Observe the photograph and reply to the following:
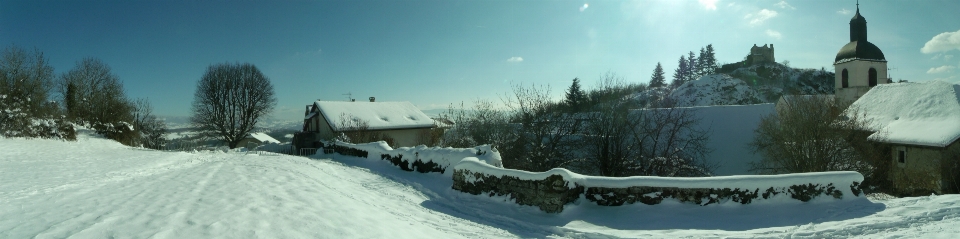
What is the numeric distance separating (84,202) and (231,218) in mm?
2423

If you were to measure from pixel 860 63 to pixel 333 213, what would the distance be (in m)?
41.8

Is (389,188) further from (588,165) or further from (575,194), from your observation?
(588,165)

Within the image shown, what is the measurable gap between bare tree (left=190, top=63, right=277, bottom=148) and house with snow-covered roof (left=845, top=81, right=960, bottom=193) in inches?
1461

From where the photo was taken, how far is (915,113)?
19.4m

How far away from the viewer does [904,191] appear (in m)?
16.0

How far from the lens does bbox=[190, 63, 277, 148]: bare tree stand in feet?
103

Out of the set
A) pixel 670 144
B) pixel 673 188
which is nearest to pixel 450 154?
pixel 673 188

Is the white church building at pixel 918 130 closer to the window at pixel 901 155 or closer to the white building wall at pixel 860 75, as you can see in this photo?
the window at pixel 901 155

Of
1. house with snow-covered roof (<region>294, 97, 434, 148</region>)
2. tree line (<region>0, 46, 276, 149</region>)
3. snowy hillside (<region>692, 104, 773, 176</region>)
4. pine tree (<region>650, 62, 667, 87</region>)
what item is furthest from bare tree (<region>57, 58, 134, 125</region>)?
pine tree (<region>650, 62, 667, 87</region>)

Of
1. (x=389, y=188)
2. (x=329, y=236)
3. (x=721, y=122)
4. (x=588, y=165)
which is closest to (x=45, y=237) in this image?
(x=329, y=236)

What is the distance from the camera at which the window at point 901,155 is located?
17.3 metres

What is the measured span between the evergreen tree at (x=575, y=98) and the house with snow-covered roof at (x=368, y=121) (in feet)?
31.9

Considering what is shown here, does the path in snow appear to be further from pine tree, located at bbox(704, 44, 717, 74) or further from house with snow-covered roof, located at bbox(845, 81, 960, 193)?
pine tree, located at bbox(704, 44, 717, 74)

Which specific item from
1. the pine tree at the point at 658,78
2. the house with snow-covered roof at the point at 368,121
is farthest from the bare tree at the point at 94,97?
the pine tree at the point at 658,78
